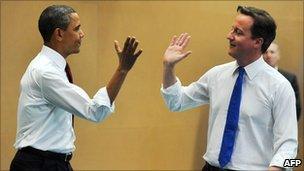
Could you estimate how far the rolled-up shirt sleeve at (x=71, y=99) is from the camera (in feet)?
8.16

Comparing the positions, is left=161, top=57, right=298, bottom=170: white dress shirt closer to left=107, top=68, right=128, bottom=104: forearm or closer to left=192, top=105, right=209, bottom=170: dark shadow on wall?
left=107, top=68, right=128, bottom=104: forearm

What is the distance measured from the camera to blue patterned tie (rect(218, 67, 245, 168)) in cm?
251

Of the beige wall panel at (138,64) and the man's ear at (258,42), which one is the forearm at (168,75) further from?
the beige wall panel at (138,64)

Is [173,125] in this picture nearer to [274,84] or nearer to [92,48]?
[92,48]

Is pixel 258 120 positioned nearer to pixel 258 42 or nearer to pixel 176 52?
pixel 258 42

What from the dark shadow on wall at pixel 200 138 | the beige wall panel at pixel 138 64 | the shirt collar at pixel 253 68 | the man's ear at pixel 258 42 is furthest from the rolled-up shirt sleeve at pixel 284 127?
the dark shadow on wall at pixel 200 138

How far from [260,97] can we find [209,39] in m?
2.52

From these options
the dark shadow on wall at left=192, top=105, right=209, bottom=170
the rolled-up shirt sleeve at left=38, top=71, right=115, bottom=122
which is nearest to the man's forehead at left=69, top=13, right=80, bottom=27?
the rolled-up shirt sleeve at left=38, top=71, right=115, bottom=122

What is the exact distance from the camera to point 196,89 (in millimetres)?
2826

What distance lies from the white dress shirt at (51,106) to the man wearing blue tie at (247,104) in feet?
1.47

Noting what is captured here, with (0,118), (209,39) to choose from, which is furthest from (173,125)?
(0,118)

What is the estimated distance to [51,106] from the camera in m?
2.56

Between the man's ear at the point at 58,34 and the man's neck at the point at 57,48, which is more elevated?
the man's ear at the point at 58,34

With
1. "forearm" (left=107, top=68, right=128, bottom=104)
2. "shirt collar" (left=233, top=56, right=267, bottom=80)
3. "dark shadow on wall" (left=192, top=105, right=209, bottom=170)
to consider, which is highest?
"shirt collar" (left=233, top=56, right=267, bottom=80)
